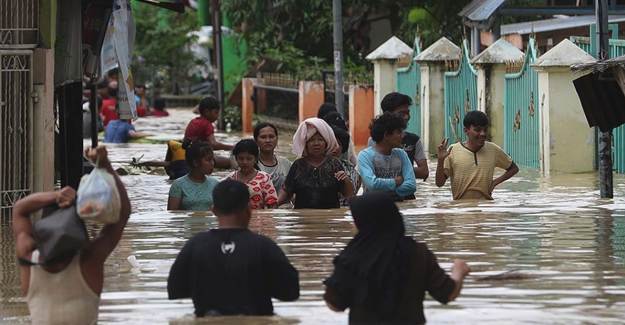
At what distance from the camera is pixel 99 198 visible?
7.00m

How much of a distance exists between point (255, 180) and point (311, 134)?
627 millimetres

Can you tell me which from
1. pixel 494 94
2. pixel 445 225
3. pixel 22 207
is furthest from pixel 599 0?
pixel 22 207

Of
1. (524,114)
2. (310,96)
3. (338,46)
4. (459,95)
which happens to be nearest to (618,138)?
(524,114)

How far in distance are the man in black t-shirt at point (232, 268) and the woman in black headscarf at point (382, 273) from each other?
408 millimetres

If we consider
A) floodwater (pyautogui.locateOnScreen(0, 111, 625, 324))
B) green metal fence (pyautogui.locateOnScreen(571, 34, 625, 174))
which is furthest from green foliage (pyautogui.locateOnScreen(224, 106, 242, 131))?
floodwater (pyautogui.locateOnScreen(0, 111, 625, 324))

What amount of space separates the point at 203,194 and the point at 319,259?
6.71 ft

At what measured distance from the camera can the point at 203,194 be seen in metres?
12.3

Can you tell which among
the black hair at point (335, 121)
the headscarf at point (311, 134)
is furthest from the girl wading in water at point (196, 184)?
the black hair at point (335, 121)

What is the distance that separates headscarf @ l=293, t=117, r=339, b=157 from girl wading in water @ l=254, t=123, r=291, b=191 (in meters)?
0.61

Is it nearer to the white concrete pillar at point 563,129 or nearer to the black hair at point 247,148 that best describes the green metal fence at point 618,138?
the white concrete pillar at point 563,129

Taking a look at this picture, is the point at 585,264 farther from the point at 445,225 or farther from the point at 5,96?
the point at 5,96

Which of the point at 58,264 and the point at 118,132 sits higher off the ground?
the point at 118,132

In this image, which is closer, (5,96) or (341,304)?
(341,304)

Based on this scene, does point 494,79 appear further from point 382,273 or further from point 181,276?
point 382,273
